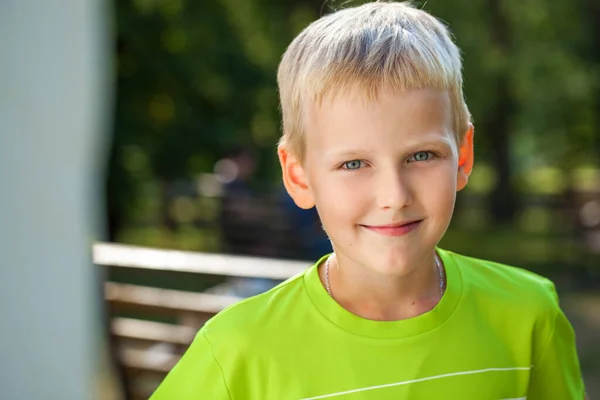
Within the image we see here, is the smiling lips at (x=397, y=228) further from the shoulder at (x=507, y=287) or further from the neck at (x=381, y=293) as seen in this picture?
the shoulder at (x=507, y=287)

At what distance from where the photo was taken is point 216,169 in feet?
42.9

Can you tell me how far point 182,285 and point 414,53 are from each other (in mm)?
8617

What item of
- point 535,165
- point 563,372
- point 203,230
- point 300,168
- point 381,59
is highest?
point 381,59

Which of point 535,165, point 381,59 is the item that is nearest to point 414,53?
point 381,59

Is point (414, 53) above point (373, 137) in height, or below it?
above

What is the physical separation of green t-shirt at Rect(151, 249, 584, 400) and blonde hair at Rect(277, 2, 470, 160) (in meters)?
0.32

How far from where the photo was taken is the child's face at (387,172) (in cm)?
138

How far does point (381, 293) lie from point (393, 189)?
247 millimetres

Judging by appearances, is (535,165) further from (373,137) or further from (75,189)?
(373,137)

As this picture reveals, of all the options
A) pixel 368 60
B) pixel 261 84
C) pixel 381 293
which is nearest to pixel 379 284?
pixel 381 293

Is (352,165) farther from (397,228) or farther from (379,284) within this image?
(379,284)

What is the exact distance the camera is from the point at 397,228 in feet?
4.61

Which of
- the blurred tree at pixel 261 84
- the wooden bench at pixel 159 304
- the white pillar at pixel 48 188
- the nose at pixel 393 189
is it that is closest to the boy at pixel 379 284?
the nose at pixel 393 189

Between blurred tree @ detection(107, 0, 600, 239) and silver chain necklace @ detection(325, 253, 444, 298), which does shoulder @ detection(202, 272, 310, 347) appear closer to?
silver chain necklace @ detection(325, 253, 444, 298)
